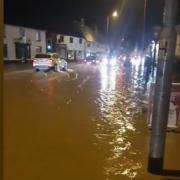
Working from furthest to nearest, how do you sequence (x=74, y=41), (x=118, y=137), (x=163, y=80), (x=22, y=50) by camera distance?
1. (x=74, y=41)
2. (x=22, y=50)
3. (x=118, y=137)
4. (x=163, y=80)

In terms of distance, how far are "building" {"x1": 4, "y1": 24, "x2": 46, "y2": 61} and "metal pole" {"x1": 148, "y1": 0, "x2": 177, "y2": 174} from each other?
155 feet

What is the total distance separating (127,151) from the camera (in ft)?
24.4

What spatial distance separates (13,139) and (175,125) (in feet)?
12.9

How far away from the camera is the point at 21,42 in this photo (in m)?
54.4

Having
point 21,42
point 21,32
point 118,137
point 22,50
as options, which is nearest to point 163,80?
point 118,137

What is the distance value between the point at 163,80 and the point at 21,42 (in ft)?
167

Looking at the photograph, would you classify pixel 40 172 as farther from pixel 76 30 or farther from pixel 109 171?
pixel 76 30

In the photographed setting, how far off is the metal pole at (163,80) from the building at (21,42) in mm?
47298

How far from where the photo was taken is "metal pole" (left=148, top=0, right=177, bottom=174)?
505 cm

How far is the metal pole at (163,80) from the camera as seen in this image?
16.6ft

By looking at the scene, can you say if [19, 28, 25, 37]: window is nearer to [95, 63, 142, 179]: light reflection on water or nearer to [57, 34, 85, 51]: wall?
[57, 34, 85, 51]: wall

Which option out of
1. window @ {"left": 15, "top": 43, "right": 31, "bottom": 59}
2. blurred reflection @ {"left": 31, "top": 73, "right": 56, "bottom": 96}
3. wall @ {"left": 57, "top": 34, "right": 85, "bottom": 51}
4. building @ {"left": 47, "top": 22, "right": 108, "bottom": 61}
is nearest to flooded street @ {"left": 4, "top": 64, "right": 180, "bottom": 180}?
blurred reflection @ {"left": 31, "top": 73, "right": 56, "bottom": 96}

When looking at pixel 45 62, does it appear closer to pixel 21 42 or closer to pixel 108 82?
pixel 108 82

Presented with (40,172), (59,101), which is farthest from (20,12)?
(40,172)
